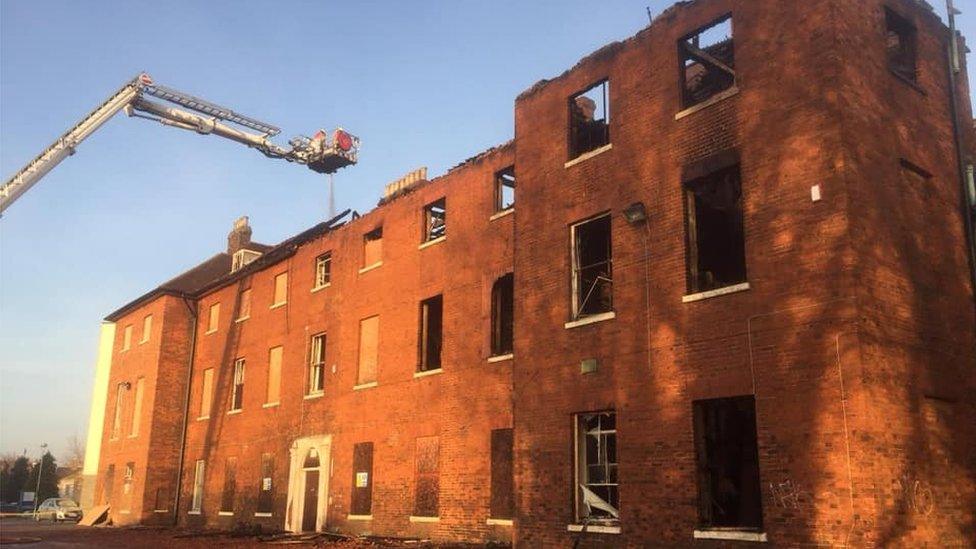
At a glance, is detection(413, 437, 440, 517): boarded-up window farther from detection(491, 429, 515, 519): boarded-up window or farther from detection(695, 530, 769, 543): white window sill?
detection(695, 530, 769, 543): white window sill

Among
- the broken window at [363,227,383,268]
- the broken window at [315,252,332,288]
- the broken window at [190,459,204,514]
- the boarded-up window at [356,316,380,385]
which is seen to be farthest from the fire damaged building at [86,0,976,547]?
the broken window at [190,459,204,514]

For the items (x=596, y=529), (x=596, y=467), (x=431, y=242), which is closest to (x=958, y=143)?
(x=596, y=467)

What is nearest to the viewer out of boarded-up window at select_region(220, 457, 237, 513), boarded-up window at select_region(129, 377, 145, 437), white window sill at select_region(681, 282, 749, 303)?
white window sill at select_region(681, 282, 749, 303)

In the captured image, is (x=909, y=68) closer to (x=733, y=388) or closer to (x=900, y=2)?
(x=900, y=2)

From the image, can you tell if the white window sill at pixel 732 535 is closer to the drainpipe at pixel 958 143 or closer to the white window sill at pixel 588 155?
the drainpipe at pixel 958 143

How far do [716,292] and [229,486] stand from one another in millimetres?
22171

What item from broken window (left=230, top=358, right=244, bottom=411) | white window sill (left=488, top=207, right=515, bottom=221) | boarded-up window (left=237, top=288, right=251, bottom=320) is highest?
boarded-up window (left=237, top=288, right=251, bottom=320)

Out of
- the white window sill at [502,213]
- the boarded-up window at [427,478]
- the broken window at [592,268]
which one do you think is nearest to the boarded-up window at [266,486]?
the boarded-up window at [427,478]

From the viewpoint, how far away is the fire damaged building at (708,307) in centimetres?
1120

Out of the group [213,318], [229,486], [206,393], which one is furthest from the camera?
[213,318]

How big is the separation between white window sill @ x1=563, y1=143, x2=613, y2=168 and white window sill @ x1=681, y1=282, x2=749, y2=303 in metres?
3.52

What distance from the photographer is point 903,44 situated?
14.1 meters

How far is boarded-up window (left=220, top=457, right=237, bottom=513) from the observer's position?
2889 centimetres

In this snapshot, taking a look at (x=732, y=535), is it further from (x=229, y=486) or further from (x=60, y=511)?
(x=60, y=511)
